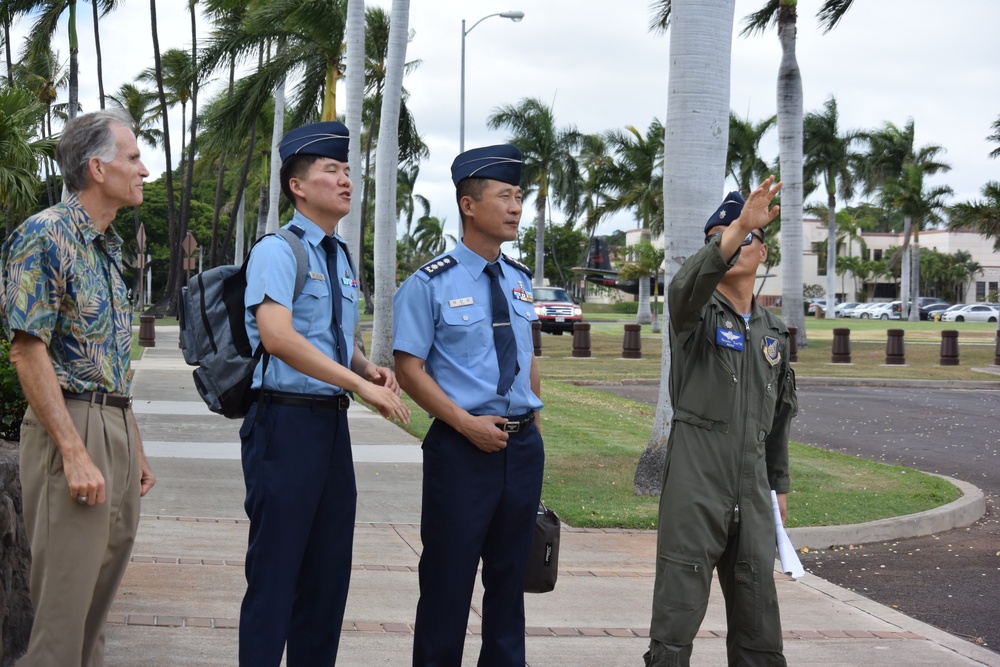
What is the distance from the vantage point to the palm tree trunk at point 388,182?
19.6 metres

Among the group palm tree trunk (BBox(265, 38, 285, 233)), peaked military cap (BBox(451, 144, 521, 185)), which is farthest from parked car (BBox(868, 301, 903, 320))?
peaked military cap (BBox(451, 144, 521, 185))

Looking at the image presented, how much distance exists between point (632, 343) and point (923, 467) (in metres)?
17.3

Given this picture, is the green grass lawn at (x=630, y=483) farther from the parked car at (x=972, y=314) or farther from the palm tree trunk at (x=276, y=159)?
the parked car at (x=972, y=314)

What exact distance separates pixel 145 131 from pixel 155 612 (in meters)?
68.2

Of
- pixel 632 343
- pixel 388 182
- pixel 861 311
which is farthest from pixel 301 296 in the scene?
pixel 861 311

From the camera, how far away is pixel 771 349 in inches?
169

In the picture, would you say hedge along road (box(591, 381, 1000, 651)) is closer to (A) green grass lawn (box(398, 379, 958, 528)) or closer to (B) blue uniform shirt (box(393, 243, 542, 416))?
(A) green grass lawn (box(398, 379, 958, 528))

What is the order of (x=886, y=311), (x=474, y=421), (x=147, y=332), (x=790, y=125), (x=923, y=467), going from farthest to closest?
1. (x=886, y=311)
2. (x=790, y=125)
3. (x=147, y=332)
4. (x=923, y=467)
5. (x=474, y=421)

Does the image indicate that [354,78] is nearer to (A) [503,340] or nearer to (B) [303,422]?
(A) [503,340]

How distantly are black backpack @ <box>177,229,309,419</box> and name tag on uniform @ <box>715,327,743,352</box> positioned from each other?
1504 millimetres

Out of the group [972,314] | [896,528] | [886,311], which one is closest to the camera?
[896,528]

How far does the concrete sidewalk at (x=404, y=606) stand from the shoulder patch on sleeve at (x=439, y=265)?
1868 millimetres

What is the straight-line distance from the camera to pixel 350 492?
155 inches

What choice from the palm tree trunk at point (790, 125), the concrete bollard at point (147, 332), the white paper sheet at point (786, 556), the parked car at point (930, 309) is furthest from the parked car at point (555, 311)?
the parked car at point (930, 309)
